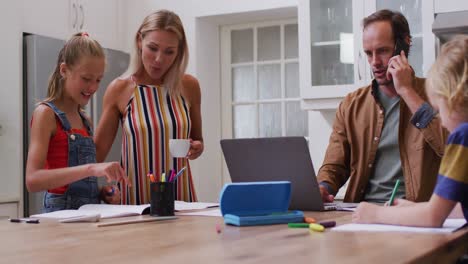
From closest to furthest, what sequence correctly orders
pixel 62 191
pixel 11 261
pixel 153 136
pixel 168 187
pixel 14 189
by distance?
pixel 11 261
pixel 168 187
pixel 62 191
pixel 153 136
pixel 14 189

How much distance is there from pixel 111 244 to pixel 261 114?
11.8 ft

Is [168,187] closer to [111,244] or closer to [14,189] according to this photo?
[111,244]

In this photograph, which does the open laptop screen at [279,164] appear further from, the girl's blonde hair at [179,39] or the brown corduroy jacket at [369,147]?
the girl's blonde hair at [179,39]

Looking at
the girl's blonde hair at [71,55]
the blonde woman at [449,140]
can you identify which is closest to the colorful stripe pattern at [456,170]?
the blonde woman at [449,140]

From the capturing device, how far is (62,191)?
7.19 feet

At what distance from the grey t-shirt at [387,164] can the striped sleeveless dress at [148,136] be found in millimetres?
674

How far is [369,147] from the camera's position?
2.38 m

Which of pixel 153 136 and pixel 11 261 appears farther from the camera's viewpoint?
pixel 153 136

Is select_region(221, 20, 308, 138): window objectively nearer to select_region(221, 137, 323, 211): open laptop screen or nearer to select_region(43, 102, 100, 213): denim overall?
select_region(43, 102, 100, 213): denim overall

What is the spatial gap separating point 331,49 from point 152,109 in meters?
2.03

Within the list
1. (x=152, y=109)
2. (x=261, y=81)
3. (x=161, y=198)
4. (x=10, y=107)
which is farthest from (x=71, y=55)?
(x=261, y=81)

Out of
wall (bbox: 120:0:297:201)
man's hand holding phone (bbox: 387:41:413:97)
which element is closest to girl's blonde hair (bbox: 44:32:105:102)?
man's hand holding phone (bbox: 387:41:413:97)

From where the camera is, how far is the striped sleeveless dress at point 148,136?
237cm

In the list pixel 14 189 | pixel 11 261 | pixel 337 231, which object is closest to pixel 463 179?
pixel 337 231
